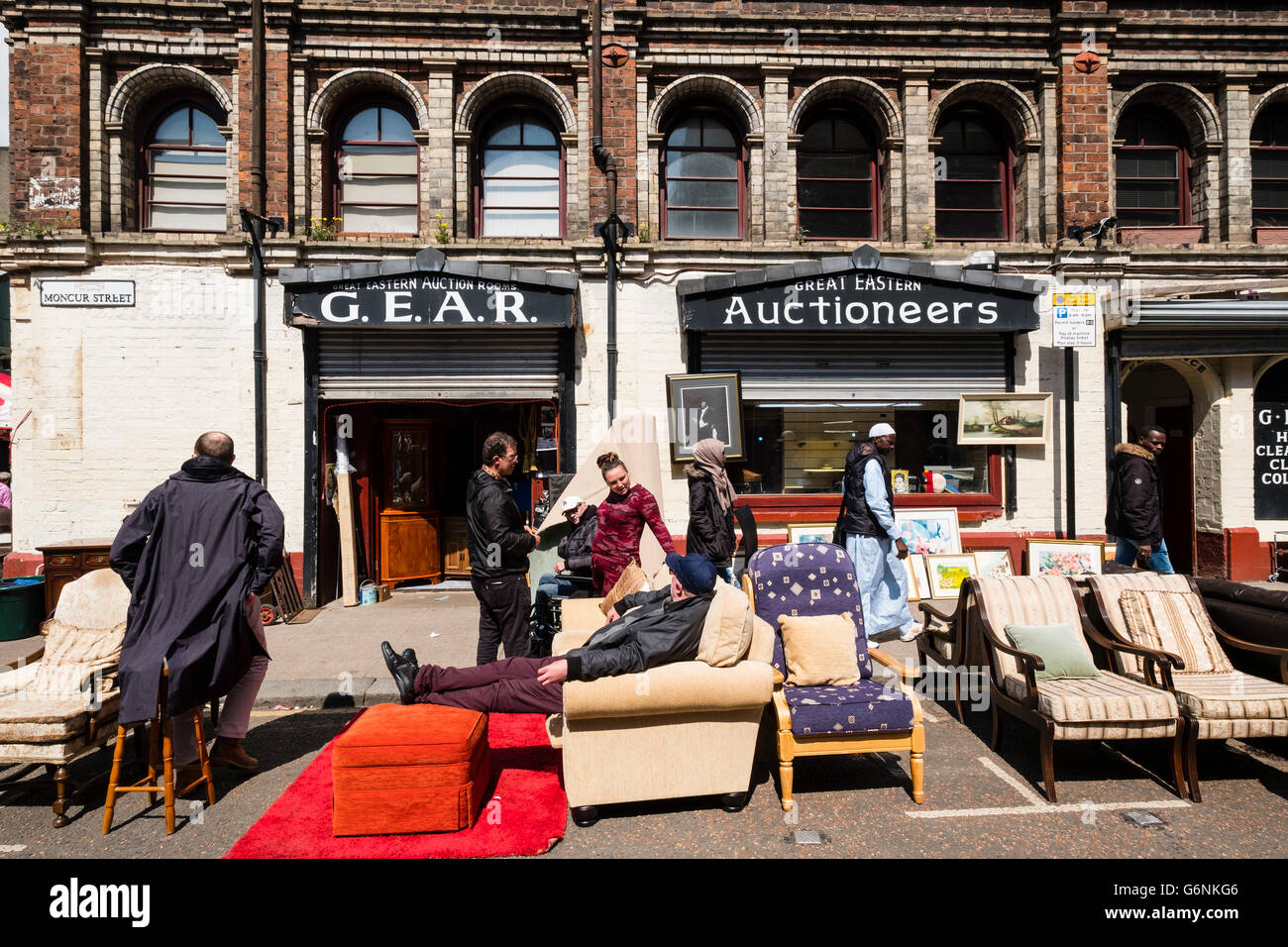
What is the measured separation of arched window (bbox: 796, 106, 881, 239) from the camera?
1046cm

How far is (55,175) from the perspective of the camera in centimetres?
926

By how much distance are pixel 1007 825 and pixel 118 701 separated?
5249 millimetres

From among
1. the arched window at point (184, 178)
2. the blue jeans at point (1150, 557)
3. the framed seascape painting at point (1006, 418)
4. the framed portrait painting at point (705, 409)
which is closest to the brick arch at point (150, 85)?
the arched window at point (184, 178)

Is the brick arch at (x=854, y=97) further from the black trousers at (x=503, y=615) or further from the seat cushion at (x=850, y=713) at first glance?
the seat cushion at (x=850, y=713)

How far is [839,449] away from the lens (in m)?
10.3

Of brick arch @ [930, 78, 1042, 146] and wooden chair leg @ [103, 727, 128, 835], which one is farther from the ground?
brick arch @ [930, 78, 1042, 146]

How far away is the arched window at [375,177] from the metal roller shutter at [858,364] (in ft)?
15.5

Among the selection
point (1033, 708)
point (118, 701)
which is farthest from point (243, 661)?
point (1033, 708)

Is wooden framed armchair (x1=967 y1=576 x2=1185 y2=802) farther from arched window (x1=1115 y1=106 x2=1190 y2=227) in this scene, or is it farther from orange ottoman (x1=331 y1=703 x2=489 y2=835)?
arched window (x1=1115 y1=106 x2=1190 y2=227)

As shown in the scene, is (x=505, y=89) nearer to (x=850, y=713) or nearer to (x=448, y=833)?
(x=850, y=713)

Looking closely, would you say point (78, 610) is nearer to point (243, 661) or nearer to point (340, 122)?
point (243, 661)

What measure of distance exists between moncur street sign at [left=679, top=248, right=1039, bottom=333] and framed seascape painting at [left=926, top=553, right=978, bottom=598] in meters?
3.07

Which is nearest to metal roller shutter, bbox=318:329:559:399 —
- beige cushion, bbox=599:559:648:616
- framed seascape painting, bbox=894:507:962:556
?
beige cushion, bbox=599:559:648:616

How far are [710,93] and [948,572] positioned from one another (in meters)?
7.45
